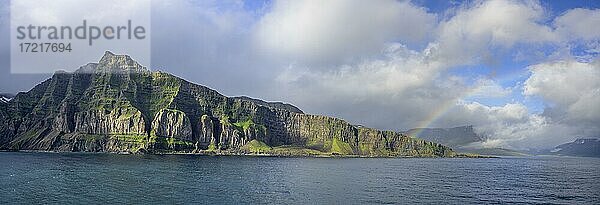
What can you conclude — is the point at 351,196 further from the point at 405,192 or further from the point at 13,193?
the point at 13,193

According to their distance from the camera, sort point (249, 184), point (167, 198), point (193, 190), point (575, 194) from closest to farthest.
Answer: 1. point (167, 198)
2. point (193, 190)
3. point (575, 194)
4. point (249, 184)

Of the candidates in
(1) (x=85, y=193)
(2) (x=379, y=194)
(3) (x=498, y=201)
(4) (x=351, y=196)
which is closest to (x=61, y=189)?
(1) (x=85, y=193)

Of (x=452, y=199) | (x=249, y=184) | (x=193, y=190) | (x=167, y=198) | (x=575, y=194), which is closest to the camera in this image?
(x=167, y=198)

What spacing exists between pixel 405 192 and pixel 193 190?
55.2 meters

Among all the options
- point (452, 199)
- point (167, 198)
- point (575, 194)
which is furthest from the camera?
point (575, 194)

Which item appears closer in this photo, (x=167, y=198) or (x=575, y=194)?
(x=167, y=198)

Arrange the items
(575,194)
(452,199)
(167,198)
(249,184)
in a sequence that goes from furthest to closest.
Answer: (249,184) < (575,194) < (452,199) < (167,198)

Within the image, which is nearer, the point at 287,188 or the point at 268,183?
the point at 287,188

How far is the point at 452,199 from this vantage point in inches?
4289

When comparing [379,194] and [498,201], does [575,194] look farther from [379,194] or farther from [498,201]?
[379,194]

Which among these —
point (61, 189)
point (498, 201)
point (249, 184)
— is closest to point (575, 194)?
point (498, 201)

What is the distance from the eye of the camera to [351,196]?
111 meters

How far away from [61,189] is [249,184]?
49742 mm

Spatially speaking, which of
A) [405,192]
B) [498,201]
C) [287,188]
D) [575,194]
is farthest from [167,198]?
[575,194]
